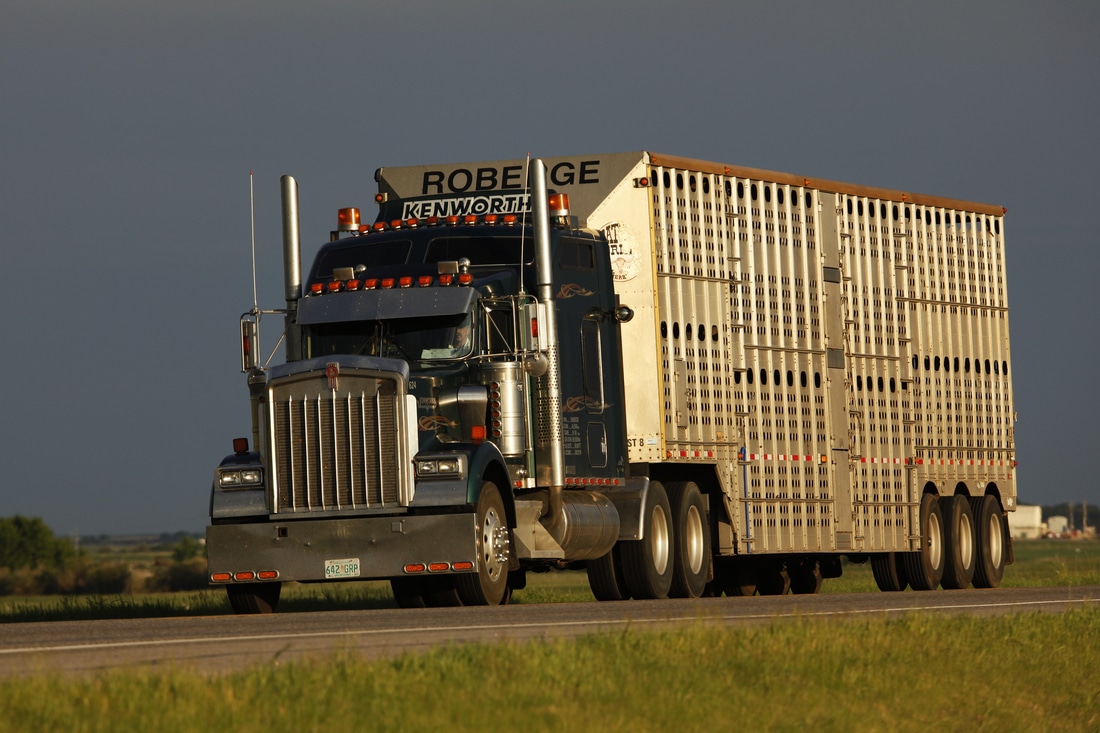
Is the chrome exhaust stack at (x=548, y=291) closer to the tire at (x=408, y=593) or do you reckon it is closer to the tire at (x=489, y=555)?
the tire at (x=489, y=555)

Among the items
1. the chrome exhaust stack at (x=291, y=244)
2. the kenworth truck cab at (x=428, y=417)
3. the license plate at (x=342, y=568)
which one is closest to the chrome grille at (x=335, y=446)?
the kenworth truck cab at (x=428, y=417)

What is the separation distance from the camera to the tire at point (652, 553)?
70.5 ft

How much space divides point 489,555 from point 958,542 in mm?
11142

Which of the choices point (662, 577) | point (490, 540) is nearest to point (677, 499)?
point (662, 577)

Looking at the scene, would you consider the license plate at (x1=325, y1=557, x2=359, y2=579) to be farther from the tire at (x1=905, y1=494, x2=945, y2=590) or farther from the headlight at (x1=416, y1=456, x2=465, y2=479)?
the tire at (x1=905, y1=494, x2=945, y2=590)

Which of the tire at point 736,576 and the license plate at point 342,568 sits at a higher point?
the license plate at point 342,568

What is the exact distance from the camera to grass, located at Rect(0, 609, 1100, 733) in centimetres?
905

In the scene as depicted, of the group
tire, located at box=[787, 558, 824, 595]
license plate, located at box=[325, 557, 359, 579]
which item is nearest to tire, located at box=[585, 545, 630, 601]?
license plate, located at box=[325, 557, 359, 579]

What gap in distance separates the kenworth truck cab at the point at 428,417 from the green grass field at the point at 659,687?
4823 mm

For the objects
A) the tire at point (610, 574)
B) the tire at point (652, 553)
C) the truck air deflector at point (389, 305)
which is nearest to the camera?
the truck air deflector at point (389, 305)

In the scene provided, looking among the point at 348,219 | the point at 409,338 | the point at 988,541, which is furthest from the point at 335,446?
the point at 988,541

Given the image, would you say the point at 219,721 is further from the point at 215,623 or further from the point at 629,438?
the point at 629,438

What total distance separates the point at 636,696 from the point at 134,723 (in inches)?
107

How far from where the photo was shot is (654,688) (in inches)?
412
